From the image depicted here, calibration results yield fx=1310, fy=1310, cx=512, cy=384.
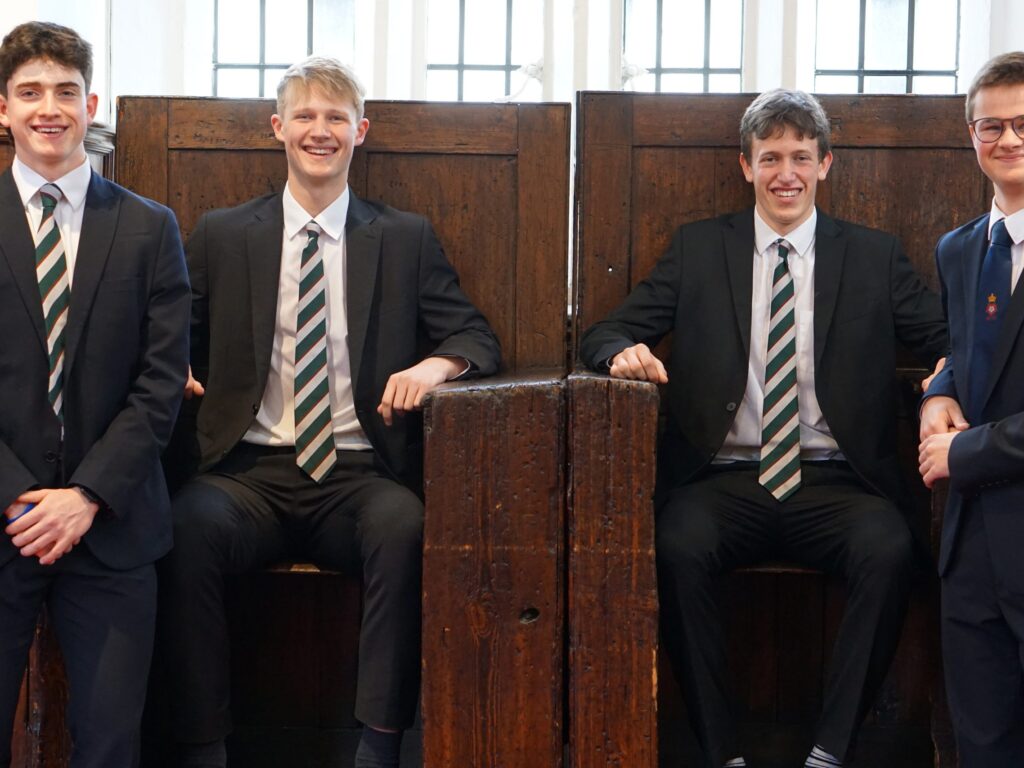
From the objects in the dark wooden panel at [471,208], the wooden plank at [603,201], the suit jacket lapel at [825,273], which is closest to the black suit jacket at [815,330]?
the suit jacket lapel at [825,273]

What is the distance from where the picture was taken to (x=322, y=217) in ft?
9.04

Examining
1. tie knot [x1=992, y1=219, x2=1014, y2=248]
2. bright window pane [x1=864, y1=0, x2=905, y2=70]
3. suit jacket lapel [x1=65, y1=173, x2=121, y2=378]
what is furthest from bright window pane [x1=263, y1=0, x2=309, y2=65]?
tie knot [x1=992, y1=219, x2=1014, y2=248]

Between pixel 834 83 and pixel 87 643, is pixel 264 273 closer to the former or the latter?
pixel 87 643

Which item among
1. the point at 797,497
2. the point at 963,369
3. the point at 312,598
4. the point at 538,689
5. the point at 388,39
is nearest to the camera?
the point at 538,689

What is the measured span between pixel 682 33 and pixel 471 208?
303 cm

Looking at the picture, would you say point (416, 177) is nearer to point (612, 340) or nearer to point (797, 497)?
point (612, 340)

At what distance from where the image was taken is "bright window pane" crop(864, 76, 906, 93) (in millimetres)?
5691

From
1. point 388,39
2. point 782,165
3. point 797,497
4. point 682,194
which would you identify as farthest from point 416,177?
point 388,39

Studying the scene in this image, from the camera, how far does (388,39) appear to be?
214 inches

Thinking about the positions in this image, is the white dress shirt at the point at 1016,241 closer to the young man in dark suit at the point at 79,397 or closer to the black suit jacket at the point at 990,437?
the black suit jacket at the point at 990,437

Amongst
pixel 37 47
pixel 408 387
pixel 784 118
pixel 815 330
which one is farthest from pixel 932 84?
pixel 37 47

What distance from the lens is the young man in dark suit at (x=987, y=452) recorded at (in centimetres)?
215

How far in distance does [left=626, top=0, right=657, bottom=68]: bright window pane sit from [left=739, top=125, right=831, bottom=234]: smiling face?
9.65 ft

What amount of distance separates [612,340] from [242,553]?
841 millimetres
